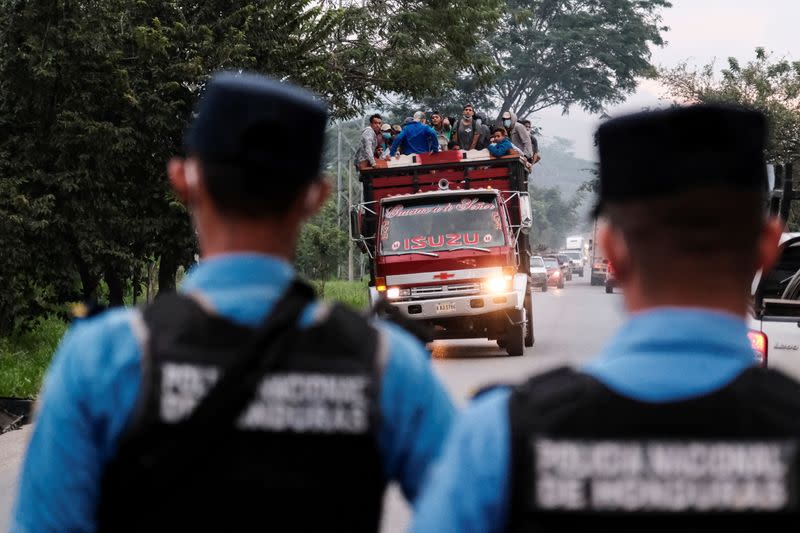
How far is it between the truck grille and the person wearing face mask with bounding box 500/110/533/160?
325 cm

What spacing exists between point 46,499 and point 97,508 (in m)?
0.08

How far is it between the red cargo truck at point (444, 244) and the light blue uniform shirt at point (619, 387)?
610 inches

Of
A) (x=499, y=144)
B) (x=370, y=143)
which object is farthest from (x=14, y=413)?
(x=499, y=144)

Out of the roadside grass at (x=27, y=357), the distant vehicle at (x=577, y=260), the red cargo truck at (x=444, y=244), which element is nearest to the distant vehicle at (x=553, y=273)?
the distant vehicle at (x=577, y=260)

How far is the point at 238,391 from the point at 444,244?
15.7m

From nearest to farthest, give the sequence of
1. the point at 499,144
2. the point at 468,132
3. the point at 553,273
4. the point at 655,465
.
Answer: the point at 655,465 → the point at 499,144 → the point at 468,132 → the point at 553,273

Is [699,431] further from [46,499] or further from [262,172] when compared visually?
[46,499]

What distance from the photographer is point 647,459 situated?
178 cm

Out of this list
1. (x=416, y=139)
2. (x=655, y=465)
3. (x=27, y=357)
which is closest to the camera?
(x=655, y=465)

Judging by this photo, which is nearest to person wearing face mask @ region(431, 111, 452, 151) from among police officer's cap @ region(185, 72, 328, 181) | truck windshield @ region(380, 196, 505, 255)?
truck windshield @ region(380, 196, 505, 255)

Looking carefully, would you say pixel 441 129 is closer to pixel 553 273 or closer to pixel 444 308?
pixel 444 308

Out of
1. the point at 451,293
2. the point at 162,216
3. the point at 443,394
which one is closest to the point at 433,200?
the point at 451,293

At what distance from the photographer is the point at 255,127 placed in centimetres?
208

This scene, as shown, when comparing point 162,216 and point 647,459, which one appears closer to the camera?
point 647,459
